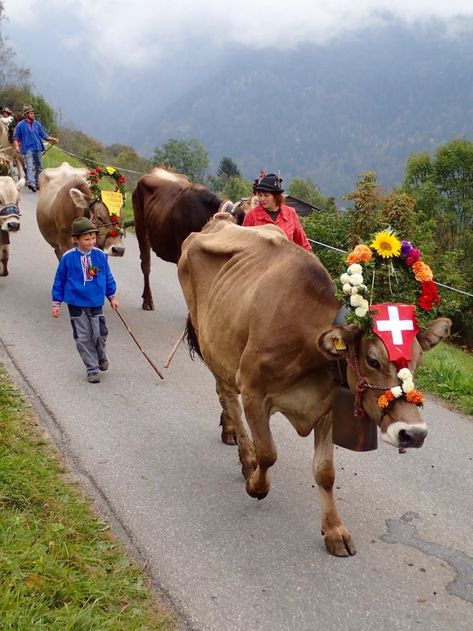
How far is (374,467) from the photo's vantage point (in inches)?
223

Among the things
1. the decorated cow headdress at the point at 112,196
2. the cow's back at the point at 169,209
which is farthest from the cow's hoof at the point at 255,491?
the decorated cow headdress at the point at 112,196

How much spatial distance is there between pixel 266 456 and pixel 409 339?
4.61ft

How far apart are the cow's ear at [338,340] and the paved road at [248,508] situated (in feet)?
4.69

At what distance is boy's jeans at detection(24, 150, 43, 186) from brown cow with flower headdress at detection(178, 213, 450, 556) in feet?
40.0

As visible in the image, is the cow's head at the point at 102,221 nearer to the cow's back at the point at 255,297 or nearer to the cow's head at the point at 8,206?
the cow's head at the point at 8,206

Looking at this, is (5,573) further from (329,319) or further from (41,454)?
(329,319)

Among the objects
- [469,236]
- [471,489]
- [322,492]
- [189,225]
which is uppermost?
[189,225]

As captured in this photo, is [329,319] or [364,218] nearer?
[329,319]

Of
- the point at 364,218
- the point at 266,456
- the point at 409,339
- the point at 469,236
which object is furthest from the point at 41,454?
the point at 469,236

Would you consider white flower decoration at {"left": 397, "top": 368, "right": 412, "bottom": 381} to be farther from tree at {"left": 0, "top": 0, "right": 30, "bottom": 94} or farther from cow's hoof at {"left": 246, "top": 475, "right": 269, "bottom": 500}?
tree at {"left": 0, "top": 0, "right": 30, "bottom": 94}

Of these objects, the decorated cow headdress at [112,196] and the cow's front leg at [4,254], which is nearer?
the decorated cow headdress at [112,196]

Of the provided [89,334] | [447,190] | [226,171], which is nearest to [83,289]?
[89,334]

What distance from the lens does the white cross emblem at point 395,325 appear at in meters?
3.69

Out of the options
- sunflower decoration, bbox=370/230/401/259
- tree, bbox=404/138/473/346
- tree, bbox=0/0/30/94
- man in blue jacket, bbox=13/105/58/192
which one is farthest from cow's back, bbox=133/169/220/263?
tree, bbox=0/0/30/94
